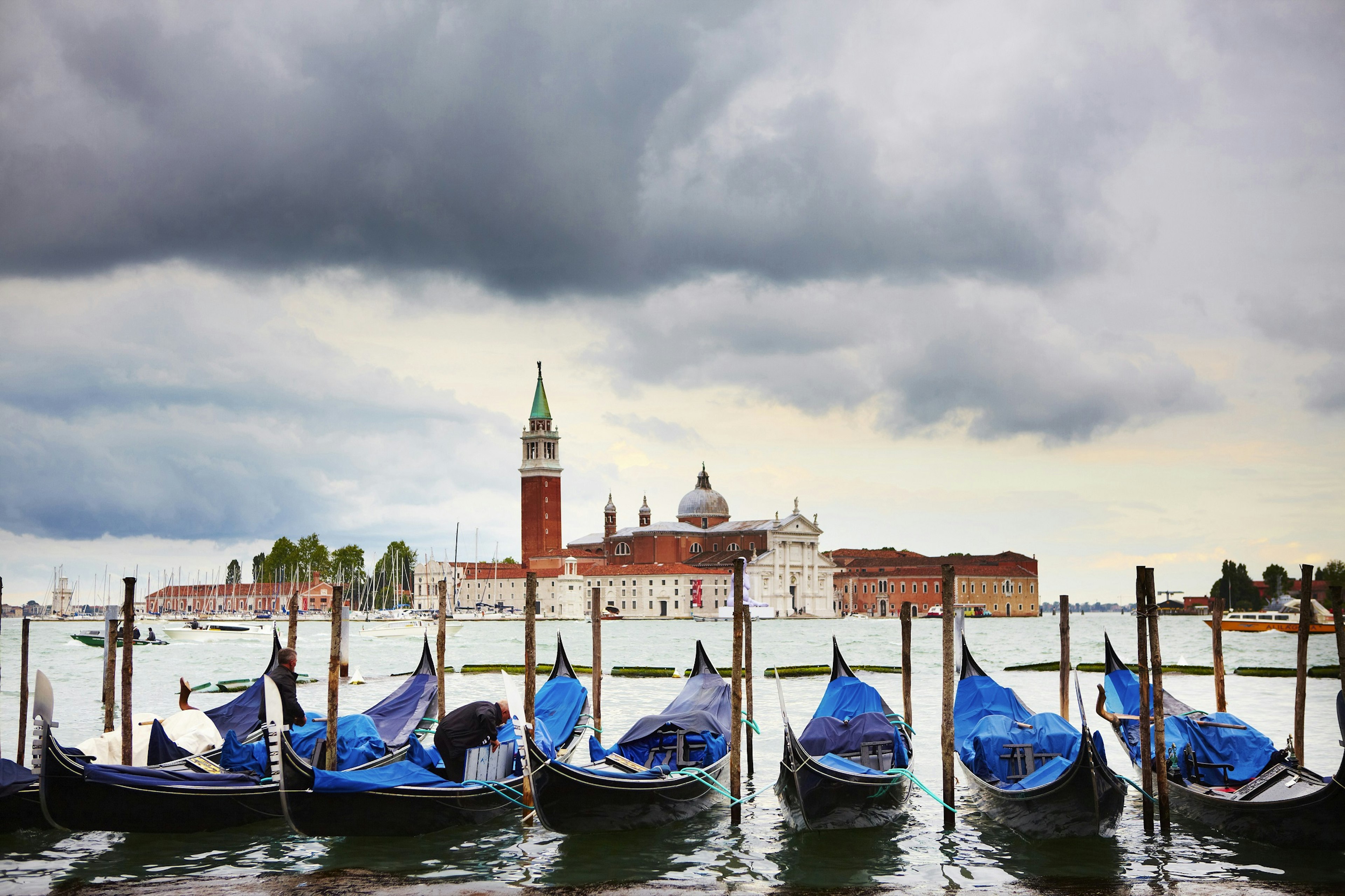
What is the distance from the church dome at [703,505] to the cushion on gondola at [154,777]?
283 feet

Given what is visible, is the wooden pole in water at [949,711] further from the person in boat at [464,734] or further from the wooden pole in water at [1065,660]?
the person in boat at [464,734]

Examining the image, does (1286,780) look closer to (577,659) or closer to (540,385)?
(577,659)

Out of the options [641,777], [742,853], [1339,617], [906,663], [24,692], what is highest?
[1339,617]

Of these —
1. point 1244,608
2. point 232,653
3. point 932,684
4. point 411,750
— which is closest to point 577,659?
point 232,653

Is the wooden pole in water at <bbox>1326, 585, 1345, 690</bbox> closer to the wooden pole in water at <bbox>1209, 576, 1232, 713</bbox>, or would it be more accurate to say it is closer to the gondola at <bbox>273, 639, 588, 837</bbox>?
the wooden pole in water at <bbox>1209, 576, 1232, 713</bbox>

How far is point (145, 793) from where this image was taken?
870 centimetres

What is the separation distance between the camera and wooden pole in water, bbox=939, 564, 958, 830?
9133mm

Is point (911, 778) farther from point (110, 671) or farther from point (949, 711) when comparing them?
point (110, 671)

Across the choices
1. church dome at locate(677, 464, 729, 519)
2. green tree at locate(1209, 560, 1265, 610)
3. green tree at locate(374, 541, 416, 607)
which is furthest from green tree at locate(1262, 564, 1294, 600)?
green tree at locate(374, 541, 416, 607)

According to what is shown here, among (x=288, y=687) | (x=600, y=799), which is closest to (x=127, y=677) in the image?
(x=288, y=687)

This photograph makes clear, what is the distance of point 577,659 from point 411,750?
2749 cm

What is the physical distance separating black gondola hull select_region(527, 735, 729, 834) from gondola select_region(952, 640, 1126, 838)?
239 cm

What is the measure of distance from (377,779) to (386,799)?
16cm

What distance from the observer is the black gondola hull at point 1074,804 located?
840 centimetres
